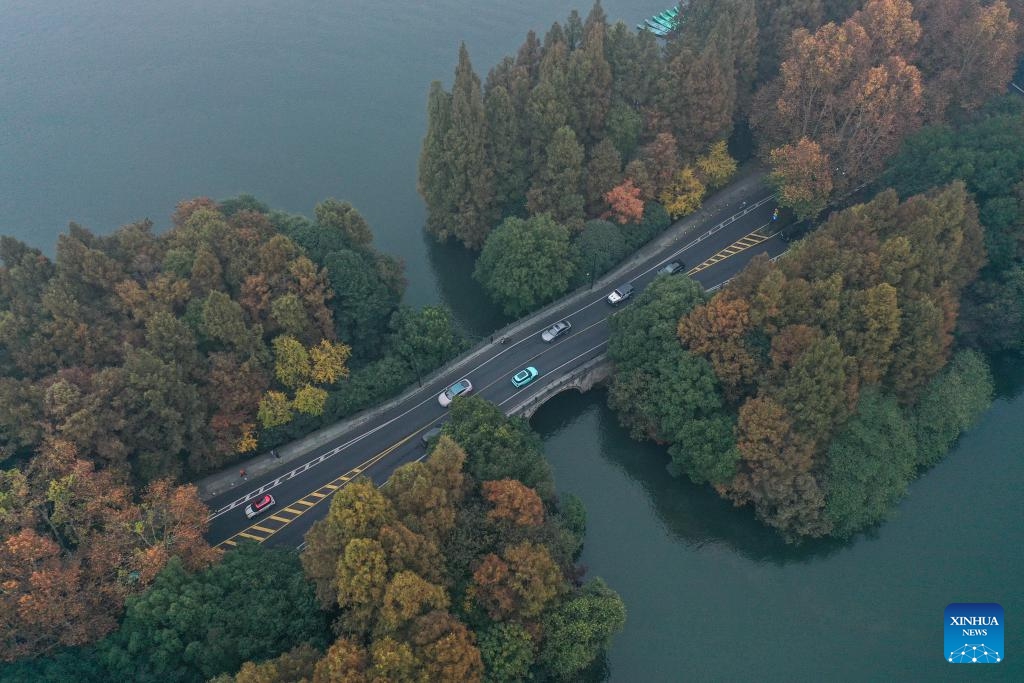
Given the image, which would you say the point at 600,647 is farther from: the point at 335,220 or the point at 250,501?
the point at 335,220

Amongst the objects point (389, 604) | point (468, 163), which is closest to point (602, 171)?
point (468, 163)

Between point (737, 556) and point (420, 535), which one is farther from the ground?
point (420, 535)

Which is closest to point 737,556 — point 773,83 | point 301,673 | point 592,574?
point 592,574

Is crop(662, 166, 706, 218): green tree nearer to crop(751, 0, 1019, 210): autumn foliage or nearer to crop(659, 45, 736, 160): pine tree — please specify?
crop(659, 45, 736, 160): pine tree

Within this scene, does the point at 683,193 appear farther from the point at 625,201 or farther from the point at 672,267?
the point at 672,267

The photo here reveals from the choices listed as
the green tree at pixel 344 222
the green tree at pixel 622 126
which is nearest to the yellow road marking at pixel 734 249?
the green tree at pixel 622 126

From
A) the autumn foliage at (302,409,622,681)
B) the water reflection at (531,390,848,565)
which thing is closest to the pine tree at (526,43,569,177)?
the water reflection at (531,390,848,565)
